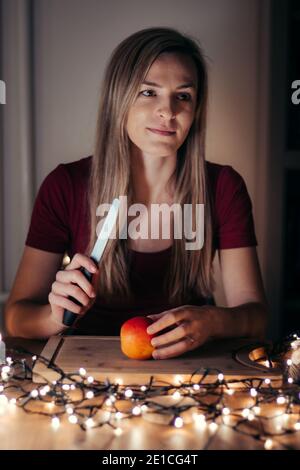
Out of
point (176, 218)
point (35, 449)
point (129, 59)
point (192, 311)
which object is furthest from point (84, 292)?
point (129, 59)

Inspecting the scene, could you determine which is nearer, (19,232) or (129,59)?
(129,59)

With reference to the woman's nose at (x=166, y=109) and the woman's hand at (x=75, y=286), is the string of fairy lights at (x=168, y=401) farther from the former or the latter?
the woman's nose at (x=166, y=109)

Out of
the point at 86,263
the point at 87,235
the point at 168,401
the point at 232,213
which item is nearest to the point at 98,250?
the point at 86,263

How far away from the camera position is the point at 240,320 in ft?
3.42

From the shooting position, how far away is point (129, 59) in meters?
1.21

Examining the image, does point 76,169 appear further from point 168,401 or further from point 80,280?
point 168,401

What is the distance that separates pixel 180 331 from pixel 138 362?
76 mm

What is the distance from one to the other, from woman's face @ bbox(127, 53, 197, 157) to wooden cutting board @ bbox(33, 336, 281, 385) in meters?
0.47

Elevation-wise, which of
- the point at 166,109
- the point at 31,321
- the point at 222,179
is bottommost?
the point at 31,321

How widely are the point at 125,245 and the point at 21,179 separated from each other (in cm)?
35

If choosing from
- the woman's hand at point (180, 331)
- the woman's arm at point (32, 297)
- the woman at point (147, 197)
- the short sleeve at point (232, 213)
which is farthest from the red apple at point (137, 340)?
the short sleeve at point (232, 213)

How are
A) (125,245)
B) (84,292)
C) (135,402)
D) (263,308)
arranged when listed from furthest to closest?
1. (125,245)
2. (263,308)
3. (84,292)
4. (135,402)
